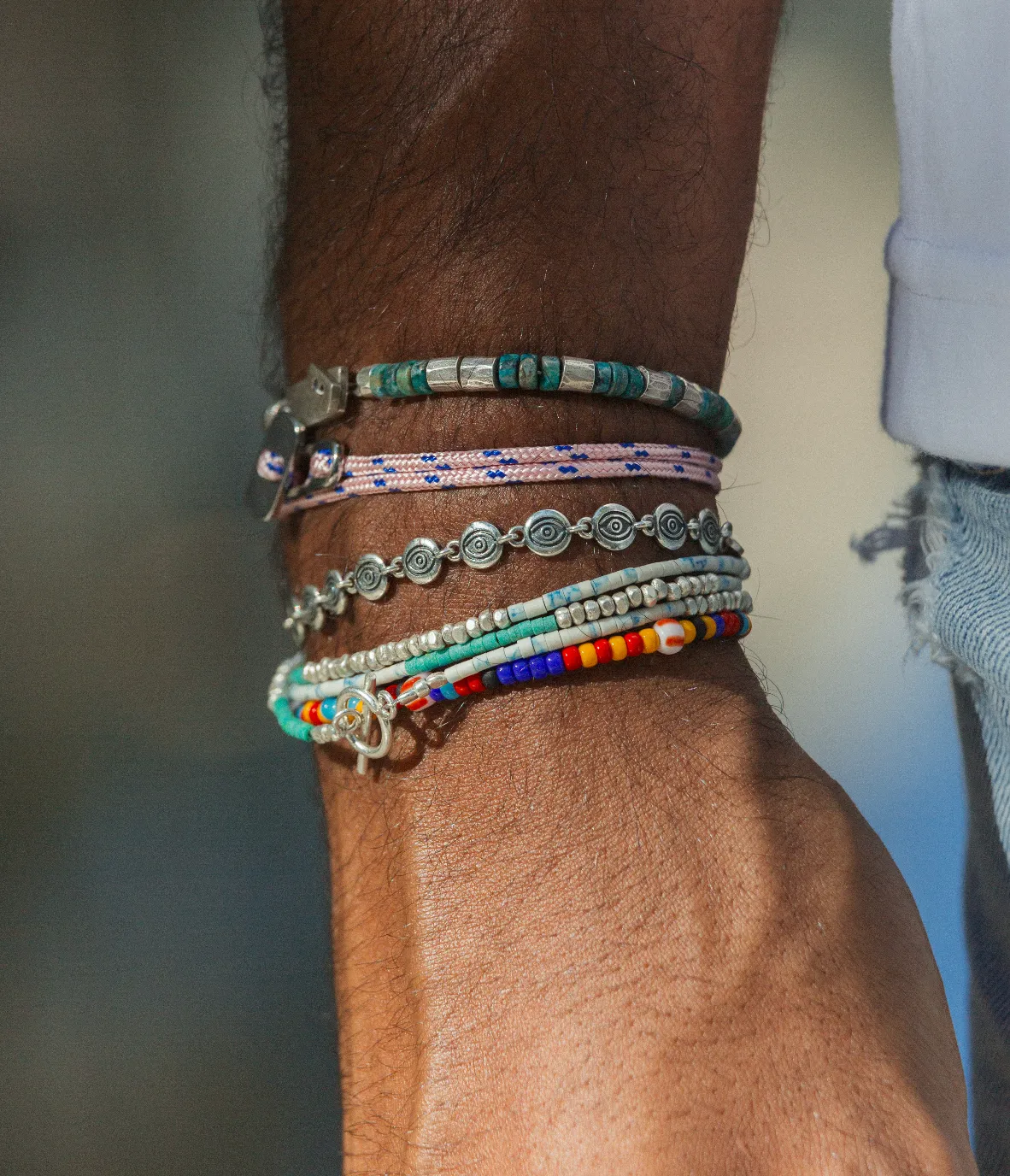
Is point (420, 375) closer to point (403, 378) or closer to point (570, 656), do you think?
point (403, 378)

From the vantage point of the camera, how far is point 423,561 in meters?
0.57

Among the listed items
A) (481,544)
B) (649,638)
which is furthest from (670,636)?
(481,544)

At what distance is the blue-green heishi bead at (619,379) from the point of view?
56cm

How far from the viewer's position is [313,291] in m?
0.63

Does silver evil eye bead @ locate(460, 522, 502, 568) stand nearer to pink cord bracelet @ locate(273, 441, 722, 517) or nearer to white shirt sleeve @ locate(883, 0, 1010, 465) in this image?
pink cord bracelet @ locate(273, 441, 722, 517)

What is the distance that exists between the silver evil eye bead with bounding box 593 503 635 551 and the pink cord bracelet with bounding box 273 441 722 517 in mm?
20

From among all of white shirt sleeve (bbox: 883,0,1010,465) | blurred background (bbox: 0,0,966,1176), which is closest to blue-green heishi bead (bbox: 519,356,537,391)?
white shirt sleeve (bbox: 883,0,1010,465)

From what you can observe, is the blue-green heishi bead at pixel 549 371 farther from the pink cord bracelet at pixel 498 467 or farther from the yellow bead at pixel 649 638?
the yellow bead at pixel 649 638

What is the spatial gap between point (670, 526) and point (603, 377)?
0.31 feet

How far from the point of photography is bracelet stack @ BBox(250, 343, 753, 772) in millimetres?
549

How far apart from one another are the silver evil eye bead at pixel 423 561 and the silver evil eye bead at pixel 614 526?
0.09 m

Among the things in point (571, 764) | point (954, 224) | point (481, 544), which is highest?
point (954, 224)

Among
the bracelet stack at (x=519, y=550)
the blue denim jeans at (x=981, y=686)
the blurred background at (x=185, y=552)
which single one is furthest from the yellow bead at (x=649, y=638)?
the blurred background at (x=185, y=552)

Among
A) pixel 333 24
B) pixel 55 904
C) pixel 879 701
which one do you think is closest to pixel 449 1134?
pixel 333 24
